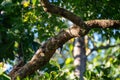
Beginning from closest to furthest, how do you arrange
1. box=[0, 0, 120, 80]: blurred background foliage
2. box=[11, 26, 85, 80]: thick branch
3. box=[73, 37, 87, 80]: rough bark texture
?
1. box=[11, 26, 85, 80]: thick branch
2. box=[0, 0, 120, 80]: blurred background foliage
3. box=[73, 37, 87, 80]: rough bark texture

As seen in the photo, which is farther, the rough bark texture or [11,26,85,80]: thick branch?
the rough bark texture

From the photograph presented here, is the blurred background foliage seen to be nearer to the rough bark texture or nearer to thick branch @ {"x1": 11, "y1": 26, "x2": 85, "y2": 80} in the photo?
thick branch @ {"x1": 11, "y1": 26, "x2": 85, "y2": 80}

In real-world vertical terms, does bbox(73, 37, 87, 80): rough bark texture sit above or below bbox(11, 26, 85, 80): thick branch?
below

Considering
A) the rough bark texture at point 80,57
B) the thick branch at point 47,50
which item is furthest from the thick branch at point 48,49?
the rough bark texture at point 80,57

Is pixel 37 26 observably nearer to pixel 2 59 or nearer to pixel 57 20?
pixel 57 20

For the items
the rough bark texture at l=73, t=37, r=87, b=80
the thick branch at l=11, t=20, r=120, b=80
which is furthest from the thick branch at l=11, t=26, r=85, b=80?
the rough bark texture at l=73, t=37, r=87, b=80

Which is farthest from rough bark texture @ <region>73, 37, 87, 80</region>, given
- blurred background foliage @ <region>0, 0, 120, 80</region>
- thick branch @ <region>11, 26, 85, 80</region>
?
thick branch @ <region>11, 26, 85, 80</region>

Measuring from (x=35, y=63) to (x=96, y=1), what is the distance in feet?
4.95

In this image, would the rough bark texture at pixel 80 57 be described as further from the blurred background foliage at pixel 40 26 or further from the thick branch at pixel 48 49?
the thick branch at pixel 48 49

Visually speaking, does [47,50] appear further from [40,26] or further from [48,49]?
[40,26]

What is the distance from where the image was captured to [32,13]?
7.03 meters

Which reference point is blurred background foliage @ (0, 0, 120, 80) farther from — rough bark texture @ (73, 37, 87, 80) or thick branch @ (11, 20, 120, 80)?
rough bark texture @ (73, 37, 87, 80)

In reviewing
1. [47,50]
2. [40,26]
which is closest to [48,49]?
[47,50]

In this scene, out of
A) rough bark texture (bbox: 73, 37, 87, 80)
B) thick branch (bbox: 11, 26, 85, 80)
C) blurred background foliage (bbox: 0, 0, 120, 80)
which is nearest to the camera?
thick branch (bbox: 11, 26, 85, 80)
